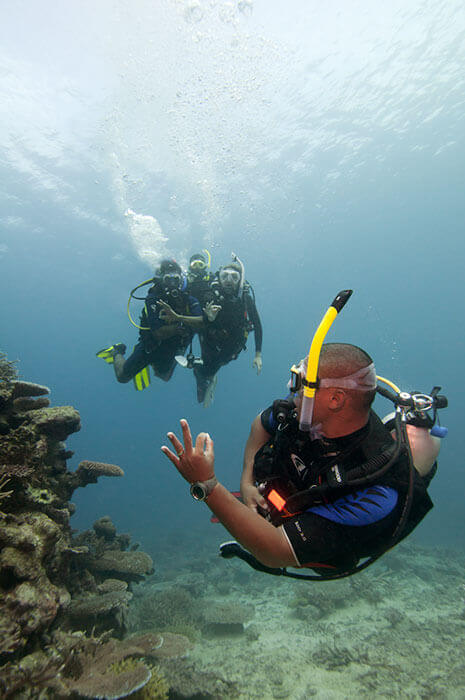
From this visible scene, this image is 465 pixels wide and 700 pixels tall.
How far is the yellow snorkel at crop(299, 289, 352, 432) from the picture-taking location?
2021mm

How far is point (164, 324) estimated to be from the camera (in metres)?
8.98

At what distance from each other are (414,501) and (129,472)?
85234 millimetres

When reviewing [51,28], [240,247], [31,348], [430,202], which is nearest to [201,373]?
[51,28]

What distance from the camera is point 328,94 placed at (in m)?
20.8

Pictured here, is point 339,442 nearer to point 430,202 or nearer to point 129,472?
point 430,202

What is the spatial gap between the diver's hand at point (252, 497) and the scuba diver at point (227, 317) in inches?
223

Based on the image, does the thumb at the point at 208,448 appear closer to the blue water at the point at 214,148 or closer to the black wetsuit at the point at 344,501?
the black wetsuit at the point at 344,501

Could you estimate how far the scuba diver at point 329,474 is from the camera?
1.78 meters

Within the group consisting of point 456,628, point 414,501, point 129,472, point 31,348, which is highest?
point 31,348

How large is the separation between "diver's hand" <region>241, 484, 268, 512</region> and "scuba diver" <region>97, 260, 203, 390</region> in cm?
598

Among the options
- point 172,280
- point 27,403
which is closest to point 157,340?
point 172,280

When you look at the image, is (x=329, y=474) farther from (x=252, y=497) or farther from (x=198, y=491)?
(x=198, y=491)

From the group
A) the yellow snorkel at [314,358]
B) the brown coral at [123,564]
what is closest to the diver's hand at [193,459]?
the yellow snorkel at [314,358]

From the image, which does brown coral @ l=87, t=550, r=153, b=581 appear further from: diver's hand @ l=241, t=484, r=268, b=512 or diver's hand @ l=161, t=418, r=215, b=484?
diver's hand @ l=161, t=418, r=215, b=484
